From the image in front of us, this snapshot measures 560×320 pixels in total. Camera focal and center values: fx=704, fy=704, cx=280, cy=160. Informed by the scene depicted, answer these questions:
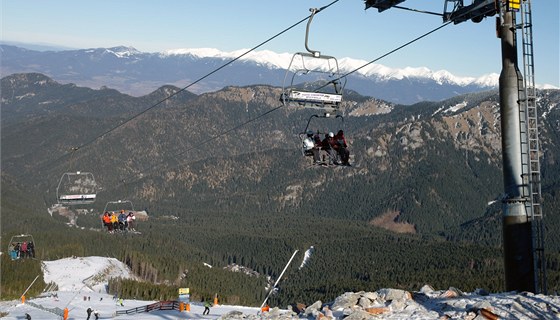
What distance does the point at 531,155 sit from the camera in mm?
27062

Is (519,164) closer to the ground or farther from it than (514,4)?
closer to the ground

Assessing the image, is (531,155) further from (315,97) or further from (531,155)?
(315,97)

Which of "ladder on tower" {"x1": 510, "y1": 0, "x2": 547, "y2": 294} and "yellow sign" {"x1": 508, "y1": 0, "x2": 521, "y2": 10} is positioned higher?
"yellow sign" {"x1": 508, "y1": 0, "x2": 521, "y2": 10}

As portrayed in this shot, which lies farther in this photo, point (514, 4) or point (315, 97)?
point (315, 97)

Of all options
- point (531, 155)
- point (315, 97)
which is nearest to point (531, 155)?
point (531, 155)

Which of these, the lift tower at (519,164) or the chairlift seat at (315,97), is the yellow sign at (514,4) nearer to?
the lift tower at (519,164)

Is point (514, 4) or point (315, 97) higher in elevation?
point (514, 4)

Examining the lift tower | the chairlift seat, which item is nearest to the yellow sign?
the lift tower

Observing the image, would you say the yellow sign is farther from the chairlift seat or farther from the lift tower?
the chairlift seat

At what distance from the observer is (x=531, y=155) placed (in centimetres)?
2706

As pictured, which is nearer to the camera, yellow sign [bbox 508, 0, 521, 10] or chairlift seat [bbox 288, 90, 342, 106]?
yellow sign [bbox 508, 0, 521, 10]

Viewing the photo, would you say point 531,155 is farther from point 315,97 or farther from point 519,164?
point 315,97

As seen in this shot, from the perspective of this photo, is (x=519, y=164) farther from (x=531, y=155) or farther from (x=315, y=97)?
(x=315, y=97)

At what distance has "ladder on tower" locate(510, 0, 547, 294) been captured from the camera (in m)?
26.8
